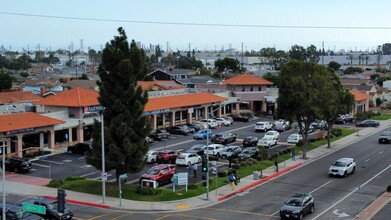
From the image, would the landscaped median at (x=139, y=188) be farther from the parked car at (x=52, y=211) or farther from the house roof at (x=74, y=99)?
the house roof at (x=74, y=99)

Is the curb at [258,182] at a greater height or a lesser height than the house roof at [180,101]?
lesser

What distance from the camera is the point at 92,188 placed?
40.0 m

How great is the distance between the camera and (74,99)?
6425cm

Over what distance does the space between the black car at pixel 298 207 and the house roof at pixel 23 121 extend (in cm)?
3067

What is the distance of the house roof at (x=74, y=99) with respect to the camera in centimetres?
6317

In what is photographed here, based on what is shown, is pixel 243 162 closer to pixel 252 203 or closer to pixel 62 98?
pixel 252 203

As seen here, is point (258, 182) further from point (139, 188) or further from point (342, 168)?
point (139, 188)

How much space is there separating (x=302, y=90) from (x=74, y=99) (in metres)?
28.0

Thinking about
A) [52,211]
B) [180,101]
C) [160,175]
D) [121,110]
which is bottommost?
[160,175]

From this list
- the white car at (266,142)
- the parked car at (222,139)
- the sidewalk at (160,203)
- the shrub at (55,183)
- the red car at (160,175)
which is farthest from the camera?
the parked car at (222,139)

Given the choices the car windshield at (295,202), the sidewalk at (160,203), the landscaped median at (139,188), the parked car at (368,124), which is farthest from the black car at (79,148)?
the parked car at (368,124)

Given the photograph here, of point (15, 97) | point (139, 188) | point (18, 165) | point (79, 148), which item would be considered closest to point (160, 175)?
point (139, 188)

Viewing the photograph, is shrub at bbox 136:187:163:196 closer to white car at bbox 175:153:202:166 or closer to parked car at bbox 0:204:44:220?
parked car at bbox 0:204:44:220

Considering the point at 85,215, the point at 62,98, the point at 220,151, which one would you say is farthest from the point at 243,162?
the point at 62,98
